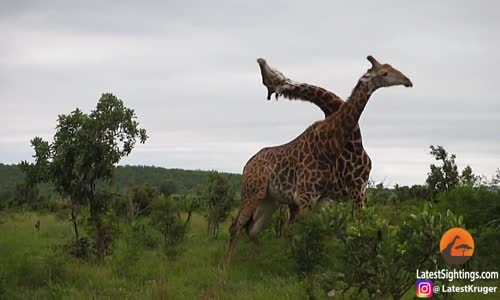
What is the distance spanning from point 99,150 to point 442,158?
428 inches

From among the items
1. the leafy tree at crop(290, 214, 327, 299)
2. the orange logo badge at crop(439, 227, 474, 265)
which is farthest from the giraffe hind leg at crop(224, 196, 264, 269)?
the orange logo badge at crop(439, 227, 474, 265)

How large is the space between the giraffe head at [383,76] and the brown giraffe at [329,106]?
80 centimetres

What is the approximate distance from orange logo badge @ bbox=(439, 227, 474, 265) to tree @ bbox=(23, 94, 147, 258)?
779 centimetres

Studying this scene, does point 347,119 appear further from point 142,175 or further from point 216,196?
point 142,175

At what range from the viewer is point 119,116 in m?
12.2

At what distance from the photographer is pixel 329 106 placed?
30.9ft

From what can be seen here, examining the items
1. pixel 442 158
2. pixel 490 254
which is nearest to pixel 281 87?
pixel 490 254

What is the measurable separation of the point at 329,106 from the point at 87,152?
503 centimetres

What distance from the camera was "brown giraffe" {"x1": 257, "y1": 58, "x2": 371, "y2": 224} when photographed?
8.65 m

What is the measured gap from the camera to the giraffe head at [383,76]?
779 centimetres

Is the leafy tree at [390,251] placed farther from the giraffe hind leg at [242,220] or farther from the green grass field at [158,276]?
the giraffe hind leg at [242,220]

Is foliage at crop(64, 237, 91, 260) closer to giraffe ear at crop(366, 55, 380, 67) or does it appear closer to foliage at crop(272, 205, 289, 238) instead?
foliage at crop(272, 205, 289, 238)

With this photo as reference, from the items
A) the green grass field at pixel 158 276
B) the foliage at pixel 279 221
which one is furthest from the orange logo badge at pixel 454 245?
the foliage at pixel 279 221

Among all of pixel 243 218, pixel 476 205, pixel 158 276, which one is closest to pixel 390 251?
pixel 243 218
